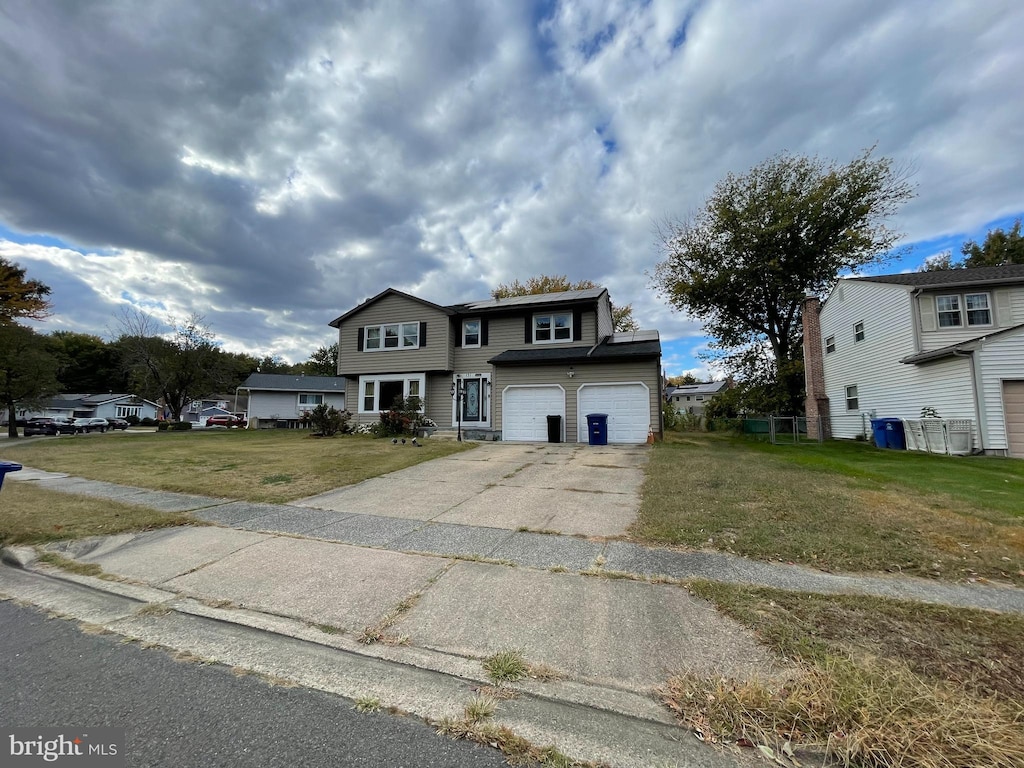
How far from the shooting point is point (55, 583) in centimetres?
393

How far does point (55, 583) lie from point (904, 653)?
22.0 ft

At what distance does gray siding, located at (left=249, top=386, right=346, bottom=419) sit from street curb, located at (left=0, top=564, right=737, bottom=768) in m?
35.9

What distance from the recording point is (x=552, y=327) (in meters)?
17.4

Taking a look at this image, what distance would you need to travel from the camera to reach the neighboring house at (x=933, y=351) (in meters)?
11.8

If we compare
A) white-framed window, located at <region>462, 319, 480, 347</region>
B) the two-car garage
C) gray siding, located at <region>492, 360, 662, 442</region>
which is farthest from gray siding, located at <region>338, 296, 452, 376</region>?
the two-car garage

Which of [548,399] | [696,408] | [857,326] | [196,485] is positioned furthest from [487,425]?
[696,408]

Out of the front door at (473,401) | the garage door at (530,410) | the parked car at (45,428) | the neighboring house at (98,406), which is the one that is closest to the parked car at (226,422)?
the parked car at (45,428)

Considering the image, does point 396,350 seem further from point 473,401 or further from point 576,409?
point 576,409

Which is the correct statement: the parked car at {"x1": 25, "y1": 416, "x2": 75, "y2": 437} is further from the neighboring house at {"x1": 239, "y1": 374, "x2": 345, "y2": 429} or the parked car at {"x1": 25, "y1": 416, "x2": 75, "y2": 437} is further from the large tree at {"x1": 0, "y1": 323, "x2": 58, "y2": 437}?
the neighboring house at {"x1": 239, "y1": 374, "x2": 345, "y2": 429}

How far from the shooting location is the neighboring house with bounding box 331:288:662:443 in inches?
597

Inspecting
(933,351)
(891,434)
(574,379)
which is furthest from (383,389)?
(933,351)

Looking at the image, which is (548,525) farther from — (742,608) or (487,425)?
(487,425)

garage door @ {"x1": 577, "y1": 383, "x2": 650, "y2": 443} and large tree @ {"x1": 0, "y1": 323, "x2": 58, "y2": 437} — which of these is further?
large tree @ {"x1": 0, "y1": 323, "x2": 58, "y2": 437}

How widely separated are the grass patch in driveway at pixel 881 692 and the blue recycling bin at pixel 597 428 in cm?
1147
